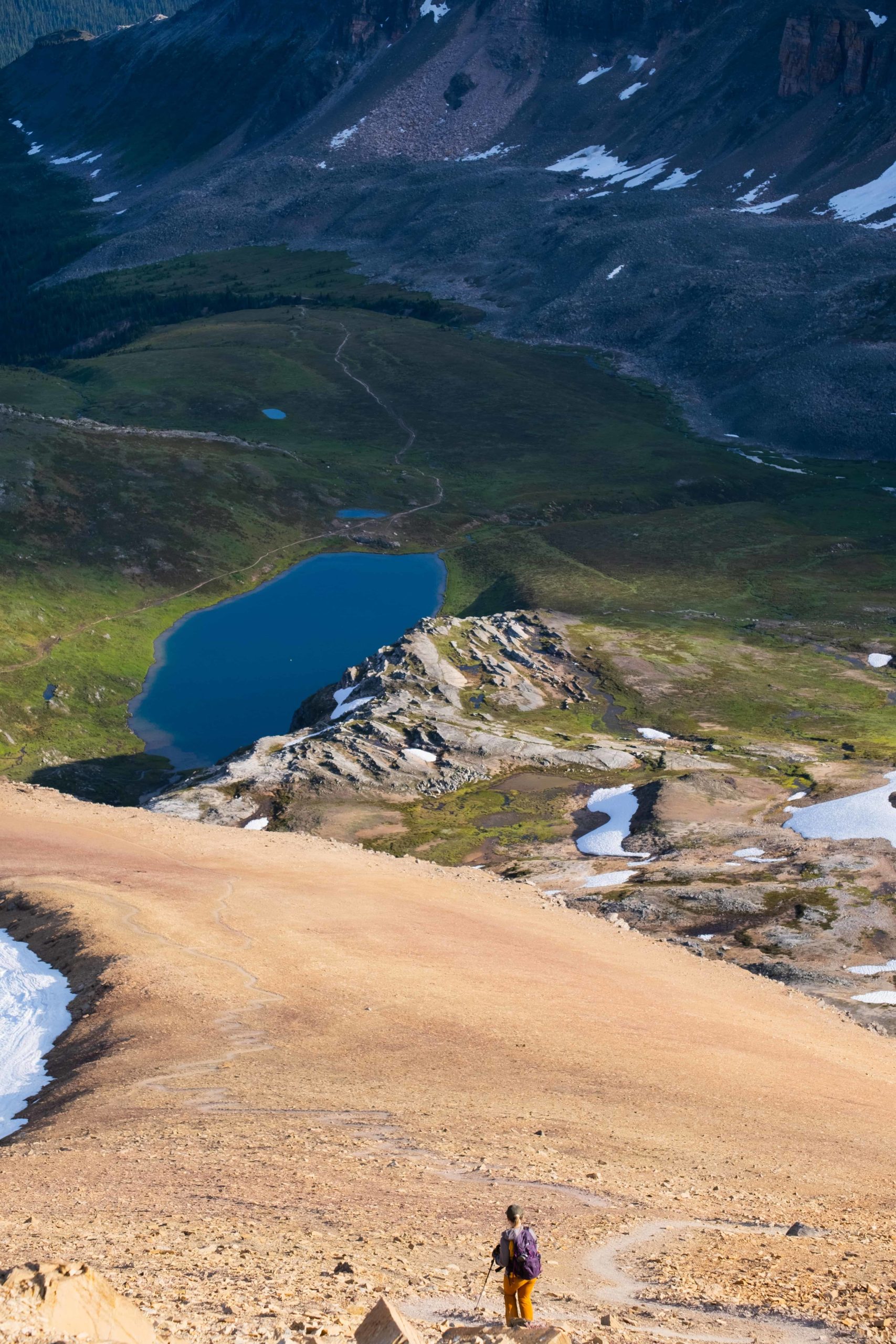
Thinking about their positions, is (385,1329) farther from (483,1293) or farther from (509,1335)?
(483,1293)

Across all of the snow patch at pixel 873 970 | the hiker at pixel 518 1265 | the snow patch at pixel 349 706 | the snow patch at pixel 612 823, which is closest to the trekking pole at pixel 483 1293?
the hiker at pixel 518 1265

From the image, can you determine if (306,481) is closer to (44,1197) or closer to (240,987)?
(240,987)

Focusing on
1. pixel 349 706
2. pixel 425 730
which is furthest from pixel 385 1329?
pixel 349 706

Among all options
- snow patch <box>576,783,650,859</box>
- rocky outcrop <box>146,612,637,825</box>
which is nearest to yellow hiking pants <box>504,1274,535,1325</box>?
snow patch <box>576,783,650,859</box>

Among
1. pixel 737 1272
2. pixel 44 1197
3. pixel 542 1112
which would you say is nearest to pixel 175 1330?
pixel 44 1197

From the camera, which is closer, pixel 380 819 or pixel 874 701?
pixel 380 819
